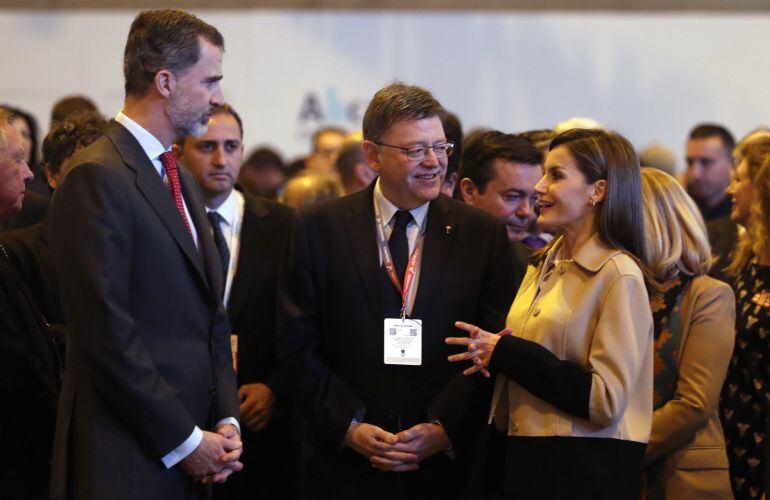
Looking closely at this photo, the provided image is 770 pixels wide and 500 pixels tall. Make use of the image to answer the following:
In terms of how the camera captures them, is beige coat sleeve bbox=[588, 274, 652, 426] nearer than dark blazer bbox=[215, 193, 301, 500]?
Yes

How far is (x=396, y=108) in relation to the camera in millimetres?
3258

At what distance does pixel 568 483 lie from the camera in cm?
287

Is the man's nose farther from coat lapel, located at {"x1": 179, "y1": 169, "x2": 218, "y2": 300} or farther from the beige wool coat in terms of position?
the beige wool coat

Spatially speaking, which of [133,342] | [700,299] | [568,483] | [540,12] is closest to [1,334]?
[133,342]

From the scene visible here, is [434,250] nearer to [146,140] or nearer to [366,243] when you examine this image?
[366,243]

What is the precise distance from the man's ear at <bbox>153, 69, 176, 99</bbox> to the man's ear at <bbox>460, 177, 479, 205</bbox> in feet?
5.11

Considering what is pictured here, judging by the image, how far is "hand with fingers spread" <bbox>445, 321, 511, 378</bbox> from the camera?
118 inches

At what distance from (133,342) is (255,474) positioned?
5.09ft

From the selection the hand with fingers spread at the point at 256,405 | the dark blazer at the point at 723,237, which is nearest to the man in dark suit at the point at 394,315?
the hand with fingers spread at the point at 256,405

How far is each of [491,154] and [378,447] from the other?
53.7 inches

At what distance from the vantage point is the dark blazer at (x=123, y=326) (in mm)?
2562

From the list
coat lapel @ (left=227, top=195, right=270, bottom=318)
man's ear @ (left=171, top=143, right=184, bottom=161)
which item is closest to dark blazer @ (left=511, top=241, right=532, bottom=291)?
coat lapel @ (left=227, top=195, right=270, bottom=318)

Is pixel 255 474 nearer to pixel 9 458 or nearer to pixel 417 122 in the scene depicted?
pixel 9 458

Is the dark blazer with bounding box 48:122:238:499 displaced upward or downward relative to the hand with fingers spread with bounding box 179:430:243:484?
upward
